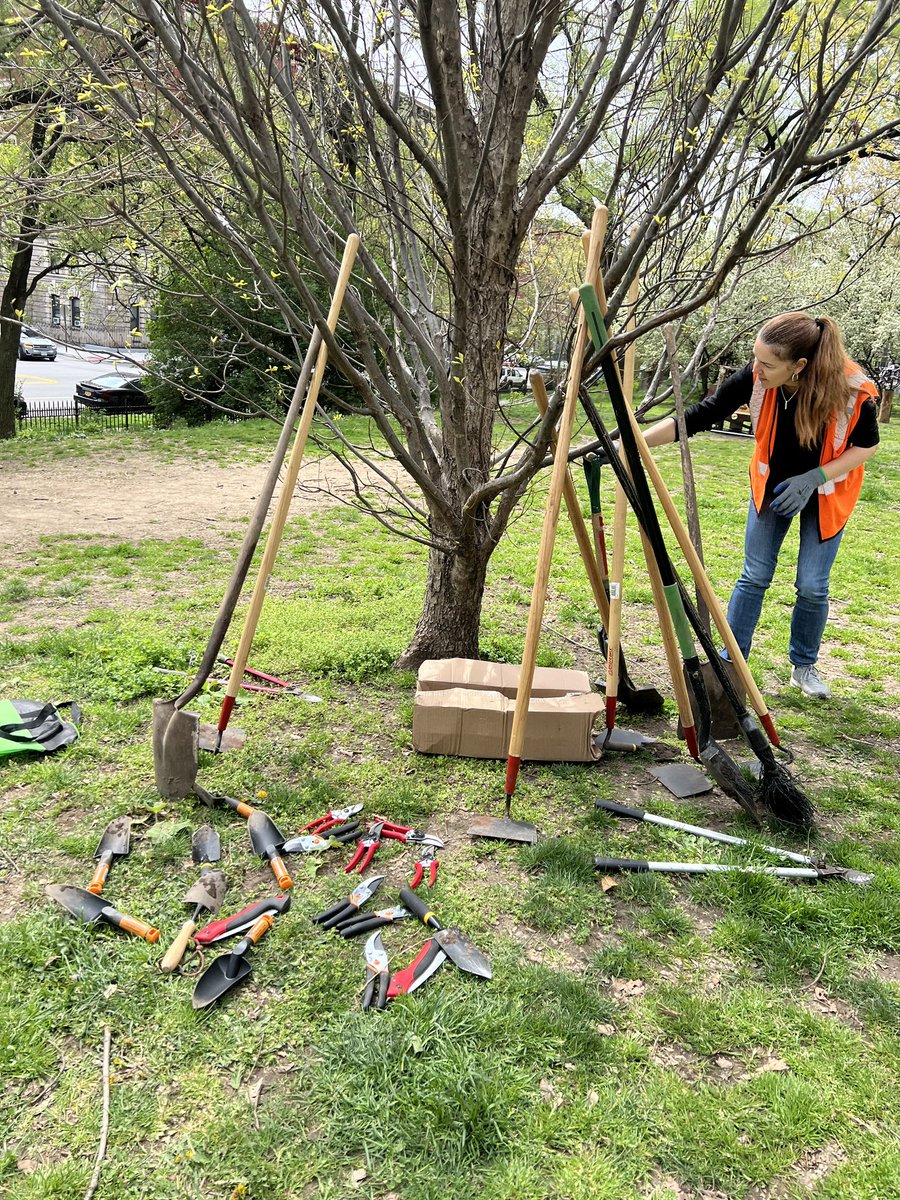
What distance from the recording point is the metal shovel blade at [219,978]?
85.3 inches

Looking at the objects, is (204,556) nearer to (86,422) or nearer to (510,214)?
(510,214)

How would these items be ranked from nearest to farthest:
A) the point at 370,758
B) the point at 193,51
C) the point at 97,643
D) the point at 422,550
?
the point at 193,51, the point at 370,758, the point at 97,643, the point at 422,550

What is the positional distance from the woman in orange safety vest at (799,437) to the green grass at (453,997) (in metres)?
0.85

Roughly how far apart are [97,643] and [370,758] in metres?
2.05

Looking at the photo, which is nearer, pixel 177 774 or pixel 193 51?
pixel 193 51

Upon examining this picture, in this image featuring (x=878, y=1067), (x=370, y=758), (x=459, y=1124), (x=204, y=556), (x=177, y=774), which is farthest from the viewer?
(x=204, y=556)

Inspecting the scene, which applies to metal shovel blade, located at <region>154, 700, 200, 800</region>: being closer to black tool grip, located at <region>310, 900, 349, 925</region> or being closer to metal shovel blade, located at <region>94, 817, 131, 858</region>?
metal shovel blade, located at <region>94, 817, 131, 858</region>

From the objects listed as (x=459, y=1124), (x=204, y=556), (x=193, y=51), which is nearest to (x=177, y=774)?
(x=459, y=1124)

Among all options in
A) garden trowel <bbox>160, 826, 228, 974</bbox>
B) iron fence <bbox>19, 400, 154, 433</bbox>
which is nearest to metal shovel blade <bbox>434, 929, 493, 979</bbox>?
garden trowel <bbox>160, 826, 228, 974</bbox>

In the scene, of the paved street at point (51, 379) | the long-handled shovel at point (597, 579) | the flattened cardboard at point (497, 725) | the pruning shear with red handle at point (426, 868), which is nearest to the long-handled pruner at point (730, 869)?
the pruning shear with red handle at point (426, 868)

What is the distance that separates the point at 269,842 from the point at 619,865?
1.26 metres

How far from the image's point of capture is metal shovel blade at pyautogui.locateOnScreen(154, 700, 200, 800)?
3031 millimetres

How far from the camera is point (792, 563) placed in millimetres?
7121

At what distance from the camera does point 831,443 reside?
353 cm
